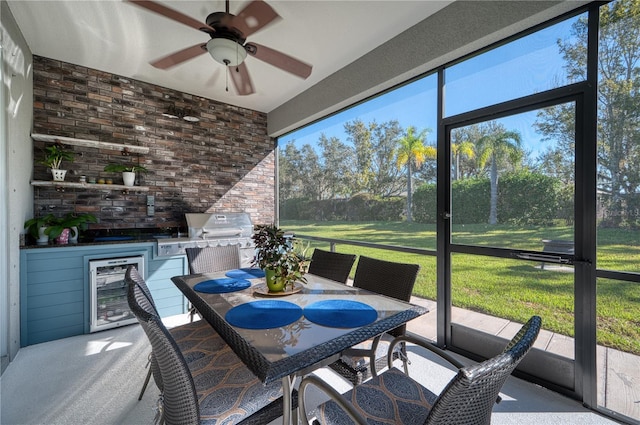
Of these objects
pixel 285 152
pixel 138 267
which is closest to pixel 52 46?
pixel 138 267

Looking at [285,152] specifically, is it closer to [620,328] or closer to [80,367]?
[80,367]

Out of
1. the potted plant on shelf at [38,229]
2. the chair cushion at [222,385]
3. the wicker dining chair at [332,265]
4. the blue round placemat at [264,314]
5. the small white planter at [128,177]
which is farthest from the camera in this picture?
the small white planter at [128,177]

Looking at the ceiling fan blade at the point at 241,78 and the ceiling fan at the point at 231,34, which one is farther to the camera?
the ceiling fan blade at the point at 241,78

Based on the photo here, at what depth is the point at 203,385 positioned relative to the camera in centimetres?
128

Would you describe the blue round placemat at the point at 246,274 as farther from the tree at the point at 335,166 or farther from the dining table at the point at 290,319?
the tree at the point at 335,166

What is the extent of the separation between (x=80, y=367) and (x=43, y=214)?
1.89 meters

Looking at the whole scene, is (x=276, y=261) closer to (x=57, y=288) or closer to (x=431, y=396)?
(x=431, y=396)

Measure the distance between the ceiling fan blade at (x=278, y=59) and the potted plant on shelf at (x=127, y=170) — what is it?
238 centimetres

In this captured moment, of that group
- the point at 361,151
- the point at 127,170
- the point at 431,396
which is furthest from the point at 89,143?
the point at 431,396

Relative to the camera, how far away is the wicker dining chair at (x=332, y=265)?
7.46 ft

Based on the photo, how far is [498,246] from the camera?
2.20m

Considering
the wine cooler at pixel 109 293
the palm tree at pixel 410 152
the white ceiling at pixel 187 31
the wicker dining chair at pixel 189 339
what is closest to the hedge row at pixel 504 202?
the palm tree at pixel 410 152

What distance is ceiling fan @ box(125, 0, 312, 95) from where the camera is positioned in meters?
1.57

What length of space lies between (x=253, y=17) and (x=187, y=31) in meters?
1.43
